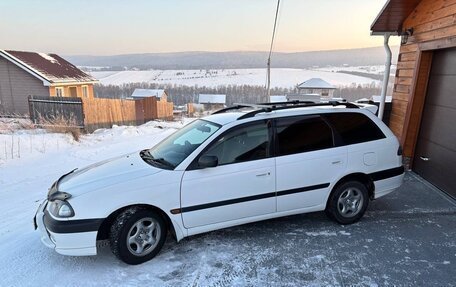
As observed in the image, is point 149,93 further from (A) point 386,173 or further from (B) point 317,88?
(A) point 386,173

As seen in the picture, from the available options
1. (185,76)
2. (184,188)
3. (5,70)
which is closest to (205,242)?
(184,188)

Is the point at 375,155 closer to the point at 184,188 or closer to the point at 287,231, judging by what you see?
the point at 287,231

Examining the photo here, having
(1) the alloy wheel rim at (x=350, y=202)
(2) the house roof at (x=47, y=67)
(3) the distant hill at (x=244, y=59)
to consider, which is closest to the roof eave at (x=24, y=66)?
(2) the house roof at (x=47, y=67)

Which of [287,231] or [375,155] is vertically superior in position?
[375,155]

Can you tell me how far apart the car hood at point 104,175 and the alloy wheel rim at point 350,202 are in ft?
8.11

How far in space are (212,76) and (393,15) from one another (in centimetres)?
10022

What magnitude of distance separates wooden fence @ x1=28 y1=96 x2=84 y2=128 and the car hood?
503 inches

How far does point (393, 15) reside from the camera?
6723 millimetres

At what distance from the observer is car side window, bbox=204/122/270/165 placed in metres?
3.66

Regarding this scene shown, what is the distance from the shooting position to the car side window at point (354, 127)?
4.20m

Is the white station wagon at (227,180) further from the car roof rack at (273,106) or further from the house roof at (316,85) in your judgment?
the house roof at (316,85)

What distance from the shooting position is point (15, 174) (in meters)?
6.53

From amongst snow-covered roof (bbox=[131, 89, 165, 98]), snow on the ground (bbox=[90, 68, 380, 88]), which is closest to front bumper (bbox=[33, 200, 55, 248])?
snow-covered roof (bbox=[131, 89, 165, 98])

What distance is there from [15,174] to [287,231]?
18.9 ft
